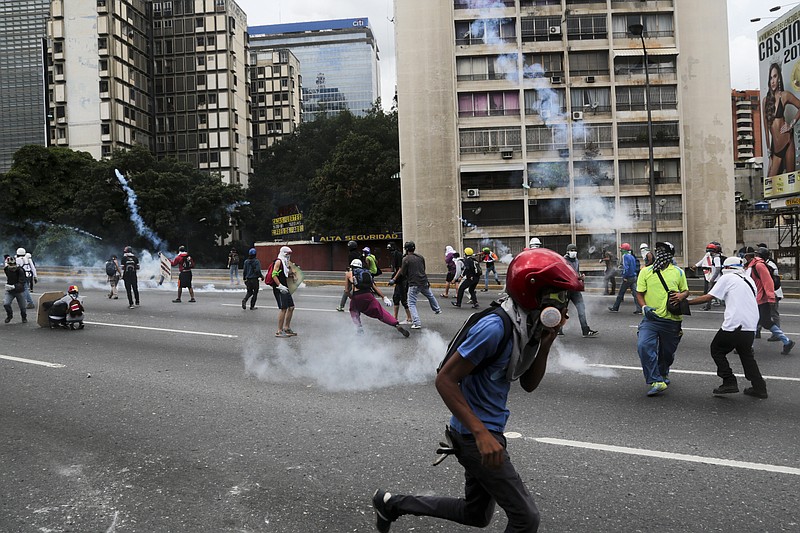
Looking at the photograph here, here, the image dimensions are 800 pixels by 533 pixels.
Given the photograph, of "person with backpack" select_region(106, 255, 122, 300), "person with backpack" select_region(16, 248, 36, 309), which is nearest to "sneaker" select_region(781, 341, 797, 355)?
"person with backpack" select_region(16, 248, 36, 309)

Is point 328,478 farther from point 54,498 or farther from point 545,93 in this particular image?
point 545,93

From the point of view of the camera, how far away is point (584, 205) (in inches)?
1554

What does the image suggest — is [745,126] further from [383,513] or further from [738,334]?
[383,513]

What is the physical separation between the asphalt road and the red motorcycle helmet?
170 centimetres

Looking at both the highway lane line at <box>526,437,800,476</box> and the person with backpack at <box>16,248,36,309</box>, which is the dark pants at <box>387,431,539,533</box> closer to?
the highway lane line at <box>526,437,800,476</box>

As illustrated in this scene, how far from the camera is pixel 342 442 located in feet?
17.6

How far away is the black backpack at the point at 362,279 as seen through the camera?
10.7 metres

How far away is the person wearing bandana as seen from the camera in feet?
22.5

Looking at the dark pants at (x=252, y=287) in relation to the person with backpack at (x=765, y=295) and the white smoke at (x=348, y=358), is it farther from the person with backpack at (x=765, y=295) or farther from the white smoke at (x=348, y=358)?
the person with backpack at (x=765, y=295)

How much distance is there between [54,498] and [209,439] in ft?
4.55

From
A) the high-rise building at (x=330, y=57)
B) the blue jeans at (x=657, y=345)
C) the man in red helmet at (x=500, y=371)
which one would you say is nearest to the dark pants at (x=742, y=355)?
Answer: the blue jeans at (x=657, y=345)

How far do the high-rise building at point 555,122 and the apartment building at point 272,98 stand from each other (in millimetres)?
63840

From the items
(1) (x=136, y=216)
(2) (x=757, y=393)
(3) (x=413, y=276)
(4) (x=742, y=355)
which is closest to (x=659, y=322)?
(4) (x=742, y=355)

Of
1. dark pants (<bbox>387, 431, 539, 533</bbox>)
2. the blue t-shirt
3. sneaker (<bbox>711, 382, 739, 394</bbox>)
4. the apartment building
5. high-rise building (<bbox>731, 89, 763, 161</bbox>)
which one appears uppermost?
the apartment building
